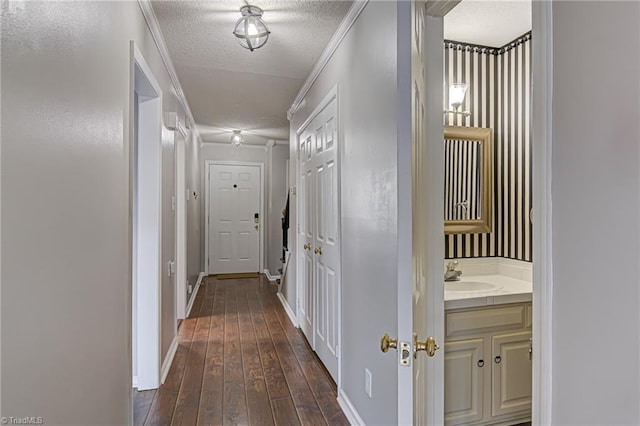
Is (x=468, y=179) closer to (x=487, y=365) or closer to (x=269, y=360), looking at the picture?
(x=487, y=365)

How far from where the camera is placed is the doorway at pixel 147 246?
2.45 meters

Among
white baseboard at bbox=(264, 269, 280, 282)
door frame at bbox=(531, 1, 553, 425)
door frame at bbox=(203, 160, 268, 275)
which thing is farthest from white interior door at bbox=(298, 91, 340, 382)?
door frame at bbox=(203, 160, 268, 275)

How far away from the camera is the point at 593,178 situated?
82 centimetres

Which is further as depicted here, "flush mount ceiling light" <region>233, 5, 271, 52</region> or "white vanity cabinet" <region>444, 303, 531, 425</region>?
"flush mount ceiling light" <region>233, 5, 271, 52</region>

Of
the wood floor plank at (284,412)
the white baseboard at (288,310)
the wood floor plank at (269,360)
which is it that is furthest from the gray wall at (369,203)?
the white baseboard at (288,310)

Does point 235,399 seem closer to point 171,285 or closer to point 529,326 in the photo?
point 171,285

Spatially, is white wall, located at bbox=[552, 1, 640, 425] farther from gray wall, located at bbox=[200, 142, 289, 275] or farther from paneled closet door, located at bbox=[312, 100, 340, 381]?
gray wall, located at bbox=[200, 142, 289, 275]

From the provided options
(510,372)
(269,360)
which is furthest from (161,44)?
(510,372)

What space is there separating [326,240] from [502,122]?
1552mm

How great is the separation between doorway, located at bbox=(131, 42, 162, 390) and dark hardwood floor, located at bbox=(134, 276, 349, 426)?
0.78ft

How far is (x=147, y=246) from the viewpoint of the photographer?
2.45 m

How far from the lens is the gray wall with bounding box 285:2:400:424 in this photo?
165 cm

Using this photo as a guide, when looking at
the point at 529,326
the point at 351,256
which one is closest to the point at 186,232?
the point at 351,256

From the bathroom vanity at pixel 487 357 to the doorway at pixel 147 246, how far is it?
1.95m
